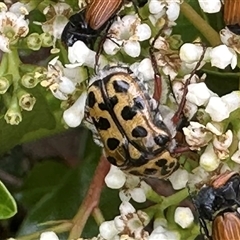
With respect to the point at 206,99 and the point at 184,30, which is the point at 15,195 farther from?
the point at 206,99

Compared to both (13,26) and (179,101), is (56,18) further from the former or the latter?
(179,101)

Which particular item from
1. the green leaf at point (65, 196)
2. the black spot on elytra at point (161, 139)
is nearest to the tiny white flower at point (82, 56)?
the black spot on elytra at point (161, 139)

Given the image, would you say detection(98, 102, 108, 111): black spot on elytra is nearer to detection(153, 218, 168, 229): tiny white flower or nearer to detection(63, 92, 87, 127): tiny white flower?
detection(63, 92, 87, 127): tiny white flower

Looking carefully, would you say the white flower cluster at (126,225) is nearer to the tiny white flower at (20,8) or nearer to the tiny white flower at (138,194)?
the tiny white flower at (138,194)

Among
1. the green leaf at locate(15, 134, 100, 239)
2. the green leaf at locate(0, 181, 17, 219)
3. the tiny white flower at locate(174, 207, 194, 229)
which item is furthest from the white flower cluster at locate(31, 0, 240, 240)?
the green leaf at locate(15, 134, 100, 239)

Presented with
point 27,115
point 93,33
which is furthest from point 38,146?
point 93,33
